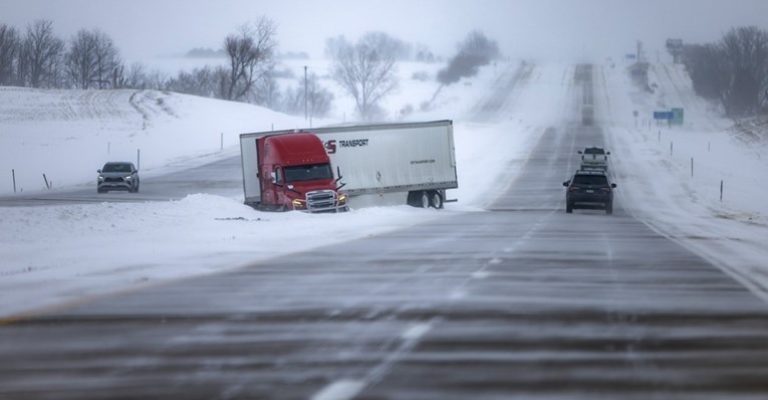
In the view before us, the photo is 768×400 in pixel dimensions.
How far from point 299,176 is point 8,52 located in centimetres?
9852

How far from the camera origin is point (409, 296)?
46.6 feet

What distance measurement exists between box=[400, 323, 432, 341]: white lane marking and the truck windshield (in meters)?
29.6

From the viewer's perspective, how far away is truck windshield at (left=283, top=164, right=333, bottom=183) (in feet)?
135

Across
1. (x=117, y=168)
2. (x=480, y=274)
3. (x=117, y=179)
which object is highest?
(x=480, y=274)

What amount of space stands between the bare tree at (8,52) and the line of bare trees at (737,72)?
279ft

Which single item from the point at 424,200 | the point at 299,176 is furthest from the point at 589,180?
the point at 299,176

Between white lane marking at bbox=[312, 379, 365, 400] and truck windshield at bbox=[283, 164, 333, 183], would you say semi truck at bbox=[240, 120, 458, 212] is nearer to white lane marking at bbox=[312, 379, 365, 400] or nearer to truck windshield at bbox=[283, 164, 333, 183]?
truck windshield at bbox=[283, 164, 333, 183]

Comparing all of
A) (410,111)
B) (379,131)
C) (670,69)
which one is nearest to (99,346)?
(379,131)

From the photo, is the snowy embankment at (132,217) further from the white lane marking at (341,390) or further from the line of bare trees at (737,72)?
the line of bare trees at (737,72)

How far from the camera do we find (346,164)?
45656mm

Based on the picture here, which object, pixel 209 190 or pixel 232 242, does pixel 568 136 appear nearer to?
pixel 209 190

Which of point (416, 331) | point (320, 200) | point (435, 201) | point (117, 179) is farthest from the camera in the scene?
point (117, 179)

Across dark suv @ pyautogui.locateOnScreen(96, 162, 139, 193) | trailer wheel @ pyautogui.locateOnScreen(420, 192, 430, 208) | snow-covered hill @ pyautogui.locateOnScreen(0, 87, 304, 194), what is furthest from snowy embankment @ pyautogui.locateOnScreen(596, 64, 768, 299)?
snow-covered hill @ pyautogui.locateOnScreen(0, 87, 304, 194)

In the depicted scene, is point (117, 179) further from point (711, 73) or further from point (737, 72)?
point (711, 73)
